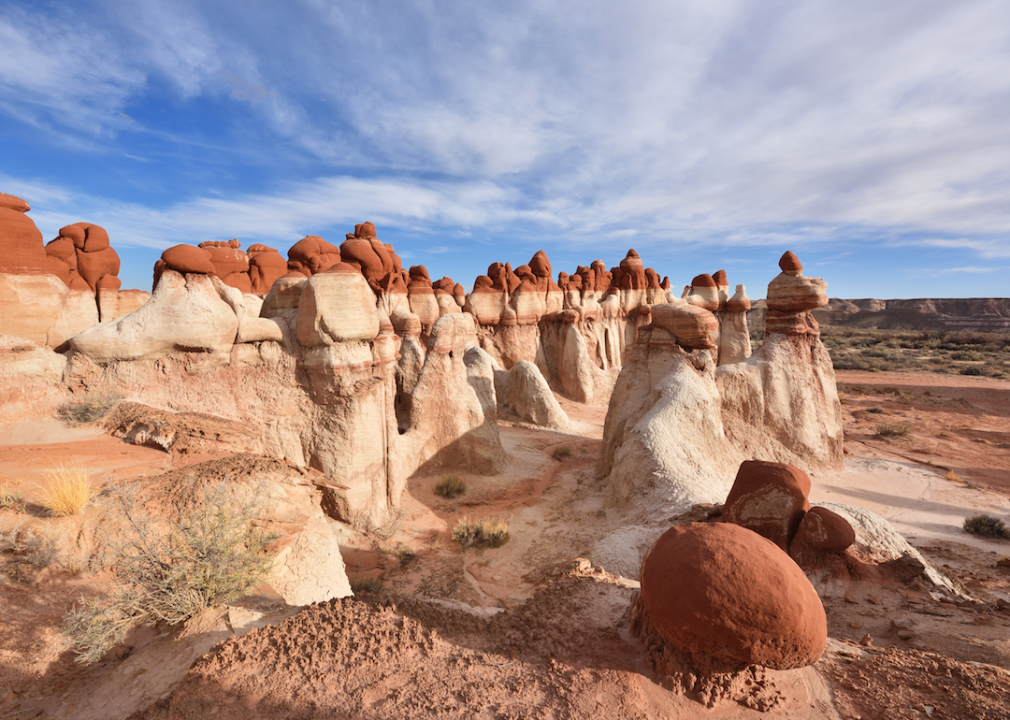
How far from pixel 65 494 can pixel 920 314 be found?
84.3 meters

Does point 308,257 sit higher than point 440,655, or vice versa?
point 308,257

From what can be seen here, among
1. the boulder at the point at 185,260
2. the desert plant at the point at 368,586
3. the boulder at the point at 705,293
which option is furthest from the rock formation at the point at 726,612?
the boulder at the point at 705,293

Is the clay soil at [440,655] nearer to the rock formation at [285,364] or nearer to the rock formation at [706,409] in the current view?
the rock formation at [285,364]

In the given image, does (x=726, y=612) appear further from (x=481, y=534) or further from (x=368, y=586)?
(x=481, y=534)

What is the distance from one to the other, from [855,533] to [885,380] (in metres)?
26.6

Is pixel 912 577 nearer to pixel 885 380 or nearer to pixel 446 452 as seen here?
pixel 446 452

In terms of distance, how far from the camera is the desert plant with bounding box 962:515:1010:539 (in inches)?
322

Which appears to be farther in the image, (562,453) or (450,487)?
(562,453)

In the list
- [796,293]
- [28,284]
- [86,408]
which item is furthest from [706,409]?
[28,284]

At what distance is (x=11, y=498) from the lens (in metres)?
4.37

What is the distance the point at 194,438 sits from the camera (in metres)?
6.26

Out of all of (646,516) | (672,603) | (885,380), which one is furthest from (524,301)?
(885,380)

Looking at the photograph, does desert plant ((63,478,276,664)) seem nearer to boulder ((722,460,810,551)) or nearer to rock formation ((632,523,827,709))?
rock formation ((632,523,827,709))

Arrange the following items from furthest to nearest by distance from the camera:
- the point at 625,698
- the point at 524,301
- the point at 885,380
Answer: the point at 885,380, the point at 524,301, the point at 625,698
